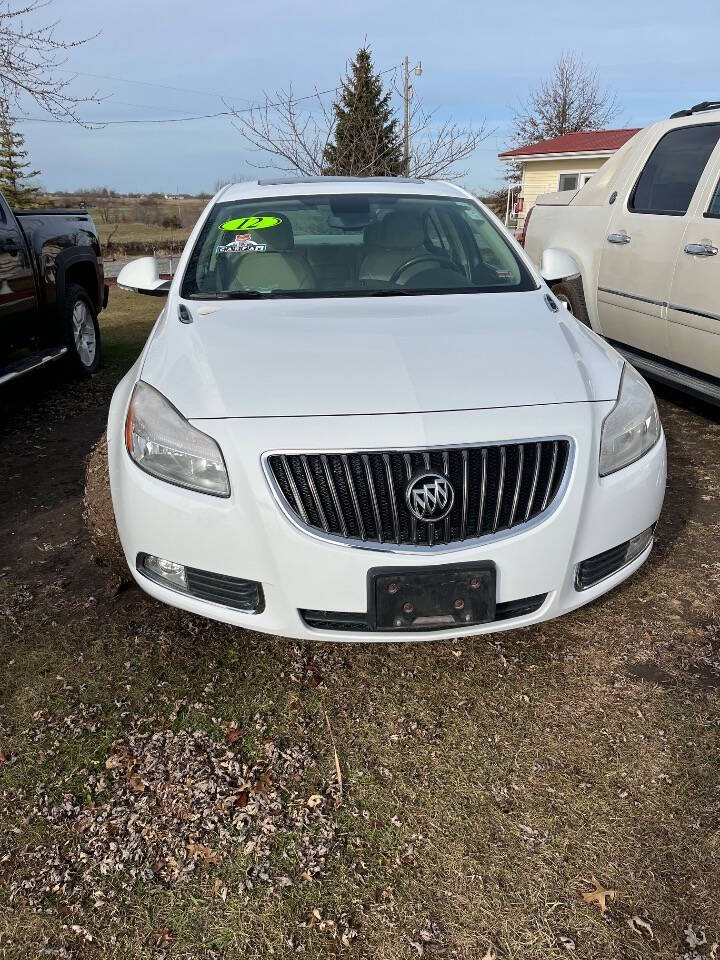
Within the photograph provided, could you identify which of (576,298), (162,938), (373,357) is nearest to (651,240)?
(576,298)

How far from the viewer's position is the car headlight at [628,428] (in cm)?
241

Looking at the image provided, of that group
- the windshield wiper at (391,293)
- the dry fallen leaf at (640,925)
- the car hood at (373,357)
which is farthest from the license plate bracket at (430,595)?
the windshield wiper at (391,293)

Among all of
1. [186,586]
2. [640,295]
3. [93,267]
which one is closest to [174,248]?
[93,267]

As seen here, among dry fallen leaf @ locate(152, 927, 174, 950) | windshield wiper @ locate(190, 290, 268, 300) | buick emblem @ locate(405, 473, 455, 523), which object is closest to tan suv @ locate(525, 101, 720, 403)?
windshield wiper @ locate(190, 290, 268, 300)

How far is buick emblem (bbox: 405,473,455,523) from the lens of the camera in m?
2.15

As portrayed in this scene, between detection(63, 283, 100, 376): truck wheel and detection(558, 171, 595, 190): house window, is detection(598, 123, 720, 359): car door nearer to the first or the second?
detection(63, 283, 100, 376): truck wheel

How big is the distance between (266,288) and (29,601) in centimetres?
164

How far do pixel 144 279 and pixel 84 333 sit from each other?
3316 mm

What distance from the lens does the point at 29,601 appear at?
3096mm

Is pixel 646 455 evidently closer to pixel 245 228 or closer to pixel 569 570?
pixel 569 570

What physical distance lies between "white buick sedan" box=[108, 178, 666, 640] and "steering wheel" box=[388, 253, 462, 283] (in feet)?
2.25

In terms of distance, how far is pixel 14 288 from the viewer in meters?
5.37

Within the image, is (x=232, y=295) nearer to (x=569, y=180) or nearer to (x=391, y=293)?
(x=391, y=293)

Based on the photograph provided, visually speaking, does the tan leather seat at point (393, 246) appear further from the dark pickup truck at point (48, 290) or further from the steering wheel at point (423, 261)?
the dark pickup truck at point (48, 290)
